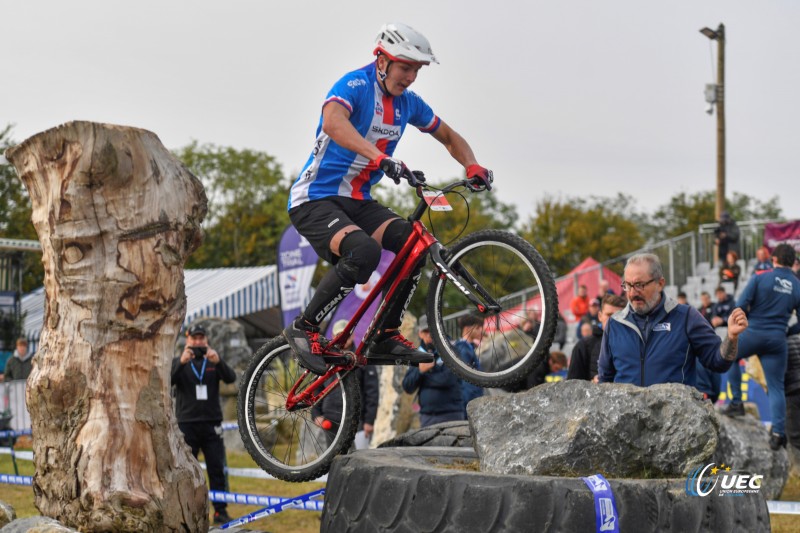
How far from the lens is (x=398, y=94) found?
5332mm

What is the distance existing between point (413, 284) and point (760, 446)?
5.20 metres

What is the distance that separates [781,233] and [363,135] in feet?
67.6

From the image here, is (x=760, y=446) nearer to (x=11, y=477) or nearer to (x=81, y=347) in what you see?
(x=81, y=347)

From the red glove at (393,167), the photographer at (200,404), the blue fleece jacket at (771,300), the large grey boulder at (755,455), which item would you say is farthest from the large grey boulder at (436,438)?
the blue fleece jacket at (771,300)

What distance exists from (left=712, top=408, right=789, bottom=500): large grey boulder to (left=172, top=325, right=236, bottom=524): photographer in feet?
15.4

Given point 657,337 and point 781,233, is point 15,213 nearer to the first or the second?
point 781,233

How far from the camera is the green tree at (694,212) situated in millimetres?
49969

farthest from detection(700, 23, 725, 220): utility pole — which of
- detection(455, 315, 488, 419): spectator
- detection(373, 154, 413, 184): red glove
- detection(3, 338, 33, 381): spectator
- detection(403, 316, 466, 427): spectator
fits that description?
detection(373, 154, 413, 184): red glove

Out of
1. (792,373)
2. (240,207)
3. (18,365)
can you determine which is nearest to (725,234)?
(792,373)

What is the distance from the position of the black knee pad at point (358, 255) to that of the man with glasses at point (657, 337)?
57.8 inches

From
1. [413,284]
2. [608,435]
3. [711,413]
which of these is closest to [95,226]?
[413,284]

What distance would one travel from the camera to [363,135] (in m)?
5.37

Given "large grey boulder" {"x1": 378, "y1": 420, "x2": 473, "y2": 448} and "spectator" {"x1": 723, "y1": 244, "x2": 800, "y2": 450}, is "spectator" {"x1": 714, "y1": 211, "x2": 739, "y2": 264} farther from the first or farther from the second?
"large grey boulder" {"x1": 378, "y1": 420, "x2": 473, "y2": 448}

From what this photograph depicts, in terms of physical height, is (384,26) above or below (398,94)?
above
